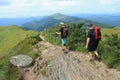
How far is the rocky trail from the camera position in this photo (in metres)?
18.6

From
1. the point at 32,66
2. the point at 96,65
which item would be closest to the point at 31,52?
the point at 32,66

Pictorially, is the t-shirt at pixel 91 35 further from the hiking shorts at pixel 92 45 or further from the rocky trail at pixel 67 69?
the rocky trail at pixel 67 69

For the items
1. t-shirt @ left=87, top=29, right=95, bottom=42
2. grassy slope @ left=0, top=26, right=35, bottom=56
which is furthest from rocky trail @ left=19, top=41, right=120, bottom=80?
grassy slope @ left=0, top=26, right=35, bottom=56

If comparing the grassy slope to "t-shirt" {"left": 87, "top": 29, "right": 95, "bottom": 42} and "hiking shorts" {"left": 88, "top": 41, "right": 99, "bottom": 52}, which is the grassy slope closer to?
"hiking shorts" {"left": 88, "top": 41, "right": 99, "bottom": 52}

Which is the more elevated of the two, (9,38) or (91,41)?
(91,41)

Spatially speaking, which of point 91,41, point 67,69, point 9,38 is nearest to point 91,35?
point 91,41

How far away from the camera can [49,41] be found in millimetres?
32906

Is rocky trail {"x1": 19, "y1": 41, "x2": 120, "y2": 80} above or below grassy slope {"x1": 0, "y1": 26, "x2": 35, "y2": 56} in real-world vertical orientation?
above

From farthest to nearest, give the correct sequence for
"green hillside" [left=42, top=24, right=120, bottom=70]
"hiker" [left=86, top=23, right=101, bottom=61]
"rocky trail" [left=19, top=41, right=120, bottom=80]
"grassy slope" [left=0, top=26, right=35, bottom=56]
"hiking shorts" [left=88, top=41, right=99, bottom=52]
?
"grassy slope" [left=0, top=26, right=35, bottom=56] → "green hillside" [left=42, top=24, right=120, bottom=70] → "hiking shorts" [left=88, top=41, right=99, bottom=52] → "hiker" [left=86, top=23, right=101, bottom=61] → "rocky trail" [left=19, top=41, right=120, bottom=80]

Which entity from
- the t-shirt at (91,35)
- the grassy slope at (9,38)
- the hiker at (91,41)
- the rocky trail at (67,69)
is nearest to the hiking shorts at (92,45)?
the hiker at (91,41)

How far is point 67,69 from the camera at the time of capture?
65.3 feet

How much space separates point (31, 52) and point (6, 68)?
3.18m

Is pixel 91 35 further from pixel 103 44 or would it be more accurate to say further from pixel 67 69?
pixel 103 44

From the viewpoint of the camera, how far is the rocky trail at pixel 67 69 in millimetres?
18625
